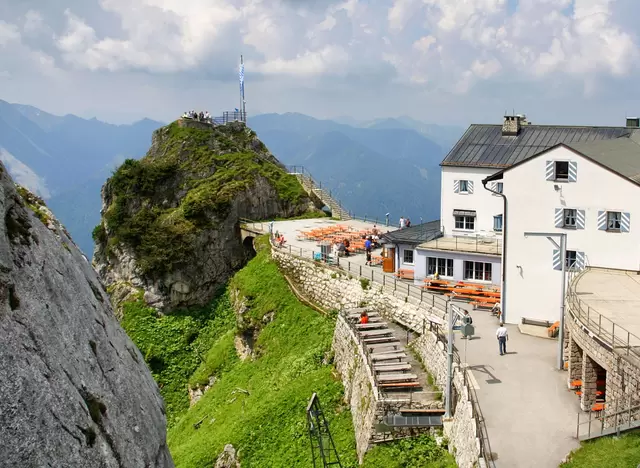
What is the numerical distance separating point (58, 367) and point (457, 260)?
27.5m

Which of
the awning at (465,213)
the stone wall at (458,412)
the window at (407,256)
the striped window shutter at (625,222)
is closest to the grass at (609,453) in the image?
the stone wall at (458,412)

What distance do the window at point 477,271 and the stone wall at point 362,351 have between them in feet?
11.2

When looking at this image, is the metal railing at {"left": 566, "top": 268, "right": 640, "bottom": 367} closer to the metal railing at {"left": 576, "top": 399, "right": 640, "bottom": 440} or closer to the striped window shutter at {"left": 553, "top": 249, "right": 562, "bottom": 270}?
the metal railing at {"left": 576, "top": 399, "right": 640, "bottom": 440}

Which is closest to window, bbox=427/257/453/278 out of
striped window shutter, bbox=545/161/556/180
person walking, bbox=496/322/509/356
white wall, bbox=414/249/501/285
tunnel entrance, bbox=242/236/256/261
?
white wall, bbox=414/249/501/285

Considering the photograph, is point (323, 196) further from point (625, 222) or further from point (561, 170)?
point (625, 222)

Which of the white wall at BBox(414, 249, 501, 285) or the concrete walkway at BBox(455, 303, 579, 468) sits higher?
the white wall at BBox(414, 249, 501, 285)

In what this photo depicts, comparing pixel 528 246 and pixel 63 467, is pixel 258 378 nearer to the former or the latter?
pixel 528 246

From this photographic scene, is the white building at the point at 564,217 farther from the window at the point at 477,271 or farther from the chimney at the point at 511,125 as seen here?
the chimney at the point at 511,125

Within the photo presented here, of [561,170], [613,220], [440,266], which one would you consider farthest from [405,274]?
[613,220]

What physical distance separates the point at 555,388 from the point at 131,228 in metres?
36.0

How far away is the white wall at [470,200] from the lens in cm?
3919

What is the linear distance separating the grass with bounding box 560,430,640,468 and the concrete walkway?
501mm

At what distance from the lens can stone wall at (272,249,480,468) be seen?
1998cm

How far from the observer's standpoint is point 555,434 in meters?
18.9
